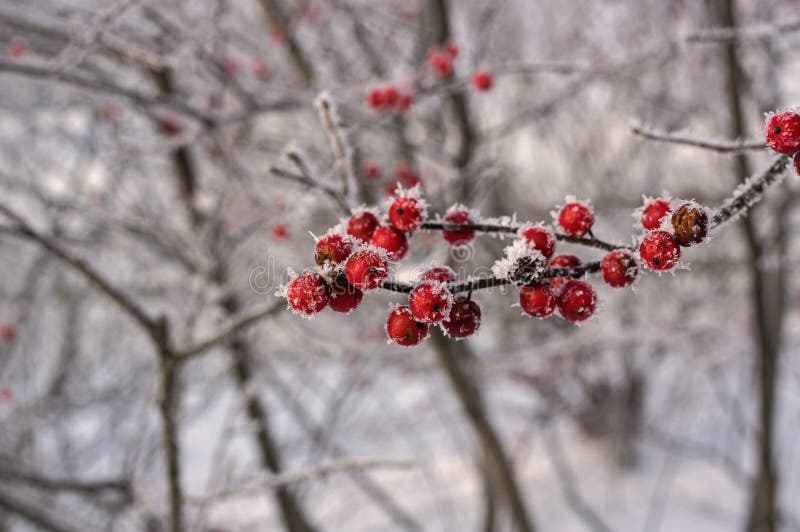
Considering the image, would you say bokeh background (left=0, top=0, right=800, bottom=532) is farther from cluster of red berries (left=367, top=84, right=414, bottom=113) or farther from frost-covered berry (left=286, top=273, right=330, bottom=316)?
frost-covered berry (left=286, top=273, right=330, bottom=316)

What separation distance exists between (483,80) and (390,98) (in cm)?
37

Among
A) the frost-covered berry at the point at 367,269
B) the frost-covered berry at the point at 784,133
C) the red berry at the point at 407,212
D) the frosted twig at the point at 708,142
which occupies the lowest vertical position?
the frost-covered berry at the point at 367,269

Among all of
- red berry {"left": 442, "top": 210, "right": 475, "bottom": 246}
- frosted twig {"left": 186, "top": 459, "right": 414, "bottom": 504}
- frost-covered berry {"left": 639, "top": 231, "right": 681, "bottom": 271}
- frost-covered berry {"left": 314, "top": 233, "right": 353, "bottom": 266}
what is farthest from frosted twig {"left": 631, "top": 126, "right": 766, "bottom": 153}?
frosted twig {"left": 186, "top": 459, "right": 414, "bottom": 504}

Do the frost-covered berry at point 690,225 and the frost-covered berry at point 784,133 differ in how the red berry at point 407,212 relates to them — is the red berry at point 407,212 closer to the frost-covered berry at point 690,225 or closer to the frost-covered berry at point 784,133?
the frost-covered berry at point 690,225

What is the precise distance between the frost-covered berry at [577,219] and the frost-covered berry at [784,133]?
0.24m

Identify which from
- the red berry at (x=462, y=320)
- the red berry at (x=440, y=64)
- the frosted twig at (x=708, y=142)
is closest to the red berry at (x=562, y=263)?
the red berry at (x=462, y=320)

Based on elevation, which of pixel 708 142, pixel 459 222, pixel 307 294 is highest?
pixel 708 142

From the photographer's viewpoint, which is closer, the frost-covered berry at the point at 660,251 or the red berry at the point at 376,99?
the frost-covered berry at the point at 660,251

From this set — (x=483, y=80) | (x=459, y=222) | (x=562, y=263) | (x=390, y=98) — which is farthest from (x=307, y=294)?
(x=483, y=80)

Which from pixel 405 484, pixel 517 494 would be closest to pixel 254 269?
pixel 517 494

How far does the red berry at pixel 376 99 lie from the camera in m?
1.96

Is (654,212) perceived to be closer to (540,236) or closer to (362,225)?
(540,236)

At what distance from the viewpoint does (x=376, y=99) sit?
1968mm

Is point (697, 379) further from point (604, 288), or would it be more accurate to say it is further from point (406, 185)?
point (406, 185)
